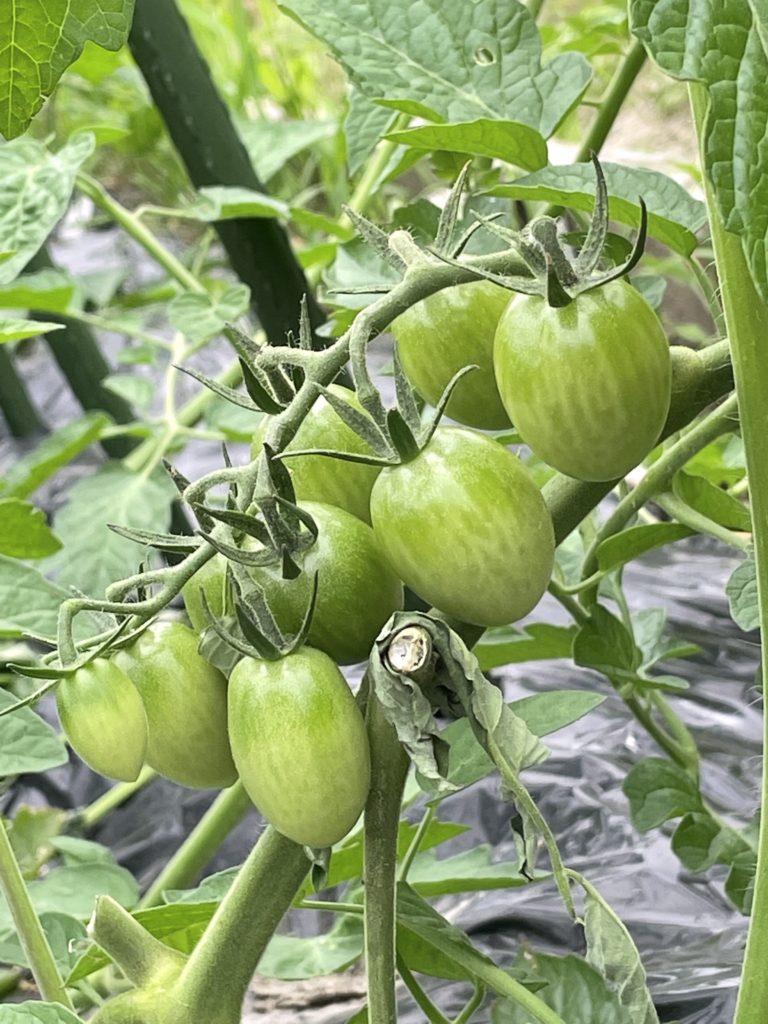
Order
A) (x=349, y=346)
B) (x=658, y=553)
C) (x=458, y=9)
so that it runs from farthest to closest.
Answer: (x=658, y=553), (x=458, y=9), (x=349, y=346)

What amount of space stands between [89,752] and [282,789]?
0.24ft

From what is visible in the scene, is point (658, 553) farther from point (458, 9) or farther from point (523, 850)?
point (523, 850)

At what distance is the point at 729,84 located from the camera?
0.32 m

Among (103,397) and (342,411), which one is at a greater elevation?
(342,411)

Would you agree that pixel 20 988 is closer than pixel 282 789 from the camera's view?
No

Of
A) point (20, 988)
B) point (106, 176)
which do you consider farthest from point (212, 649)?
point (106, 176)

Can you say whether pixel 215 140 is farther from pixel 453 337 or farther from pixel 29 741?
pixel 453 337

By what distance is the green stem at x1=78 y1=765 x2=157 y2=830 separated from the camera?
3.88 ft

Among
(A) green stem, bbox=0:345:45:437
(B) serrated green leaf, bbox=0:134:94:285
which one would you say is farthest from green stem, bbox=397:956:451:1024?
(A) green stem, bbox=0:345:45:437

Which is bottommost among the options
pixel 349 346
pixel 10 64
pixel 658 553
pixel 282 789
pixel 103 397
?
pixel 658 553

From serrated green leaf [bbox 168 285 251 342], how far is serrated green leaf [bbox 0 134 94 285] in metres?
0.18

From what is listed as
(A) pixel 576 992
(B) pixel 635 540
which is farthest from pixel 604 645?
(A) pixel 576 992

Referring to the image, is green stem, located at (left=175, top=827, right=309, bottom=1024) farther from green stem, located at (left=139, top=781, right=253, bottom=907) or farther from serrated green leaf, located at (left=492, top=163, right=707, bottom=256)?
green stem, located at (left=139, top=781, right=253, bottom=907)

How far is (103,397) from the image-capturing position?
5.20 feet
